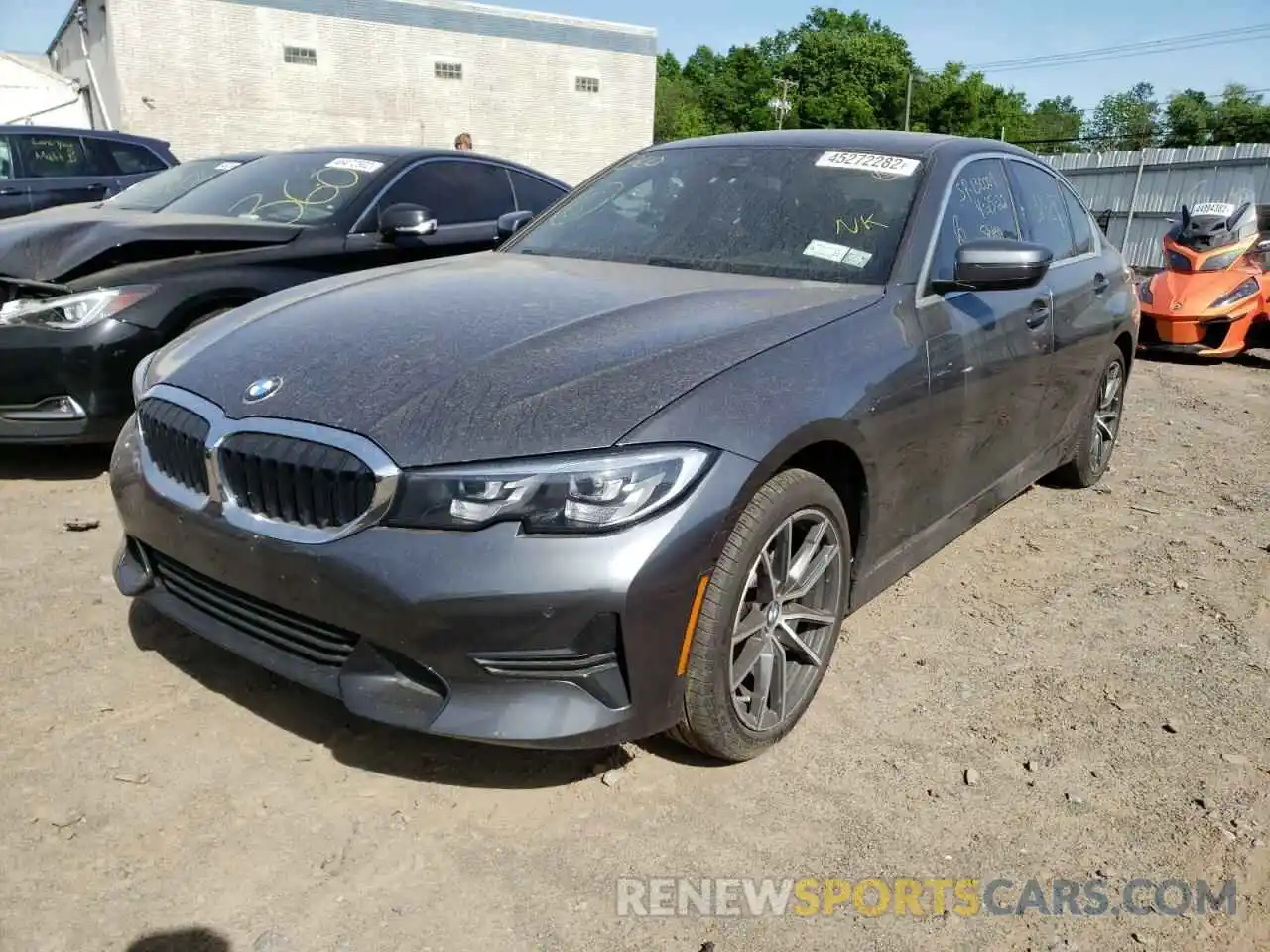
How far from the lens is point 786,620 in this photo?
Result: 2.63m

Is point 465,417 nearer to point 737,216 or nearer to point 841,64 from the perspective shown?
point 737,216

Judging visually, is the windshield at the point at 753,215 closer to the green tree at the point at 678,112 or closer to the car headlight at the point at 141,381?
the car headlight at the point at 141,381

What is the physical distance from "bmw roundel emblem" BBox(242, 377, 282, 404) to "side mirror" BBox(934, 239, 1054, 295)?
6.52ft

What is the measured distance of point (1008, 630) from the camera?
11.5ft

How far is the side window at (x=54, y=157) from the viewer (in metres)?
9.42

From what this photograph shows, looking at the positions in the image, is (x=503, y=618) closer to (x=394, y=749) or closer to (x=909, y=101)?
(x=394, y=749)

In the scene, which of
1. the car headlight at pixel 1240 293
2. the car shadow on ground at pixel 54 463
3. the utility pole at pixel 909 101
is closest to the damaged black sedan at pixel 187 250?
the car shadow on ground at pixel 54 463

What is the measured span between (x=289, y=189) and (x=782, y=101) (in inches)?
2719

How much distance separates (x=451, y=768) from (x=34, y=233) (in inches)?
142

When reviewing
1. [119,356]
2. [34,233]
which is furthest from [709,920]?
[34,233]

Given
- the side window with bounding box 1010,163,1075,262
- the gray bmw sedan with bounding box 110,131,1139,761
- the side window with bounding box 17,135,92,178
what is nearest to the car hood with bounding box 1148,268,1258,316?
the side window with bounding box 1010,163,1075,262

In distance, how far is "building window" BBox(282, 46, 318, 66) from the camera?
86.3 feet

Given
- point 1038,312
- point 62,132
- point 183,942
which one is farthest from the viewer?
point 62,132

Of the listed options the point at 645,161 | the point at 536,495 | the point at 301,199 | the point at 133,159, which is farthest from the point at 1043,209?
the point at 133,159
